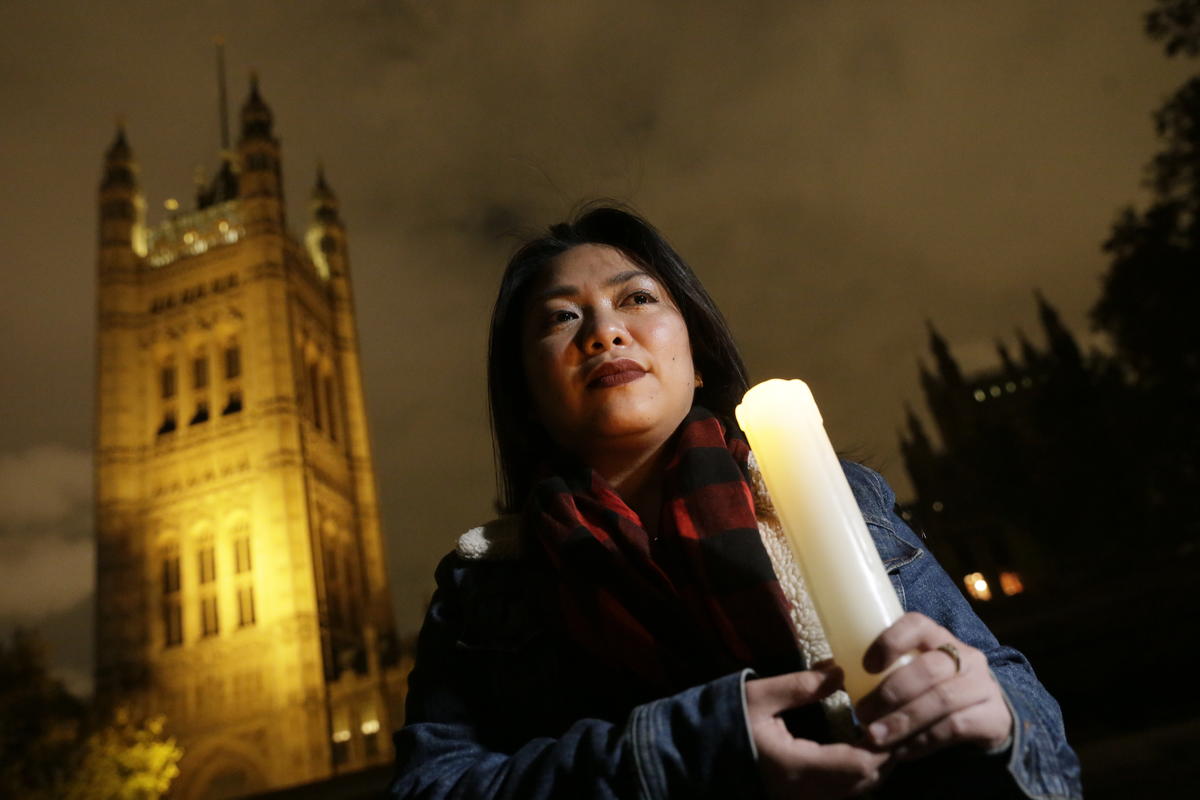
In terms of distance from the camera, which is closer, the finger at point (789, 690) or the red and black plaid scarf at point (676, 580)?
the finger at point (789, 690)

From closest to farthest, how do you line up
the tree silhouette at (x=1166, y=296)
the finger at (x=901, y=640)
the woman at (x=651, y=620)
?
the finger at (x=901, y=640), the woman at (x=651, y=620), the tree silhouette at (x=1166, y=296)

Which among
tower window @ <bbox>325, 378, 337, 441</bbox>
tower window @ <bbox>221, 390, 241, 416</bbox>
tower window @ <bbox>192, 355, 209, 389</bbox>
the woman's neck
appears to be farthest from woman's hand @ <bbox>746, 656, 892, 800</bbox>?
tower window @ <bbox>325, 378, 337, 441</bbox>

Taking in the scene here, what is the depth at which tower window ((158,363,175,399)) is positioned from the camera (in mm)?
36406

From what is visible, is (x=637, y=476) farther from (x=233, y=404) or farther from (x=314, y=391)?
(x=314, y=391)

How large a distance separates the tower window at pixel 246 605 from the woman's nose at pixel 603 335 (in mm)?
33774

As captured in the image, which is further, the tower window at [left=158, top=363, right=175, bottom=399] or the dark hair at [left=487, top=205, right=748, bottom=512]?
the tower window at [left=158, top=363, right=175, bottom=399]

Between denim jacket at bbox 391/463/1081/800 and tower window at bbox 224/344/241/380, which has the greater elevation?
tower window at bbox 224/344/241/380

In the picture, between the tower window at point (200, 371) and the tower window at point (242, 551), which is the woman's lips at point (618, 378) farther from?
the tower window at point (200, 371)

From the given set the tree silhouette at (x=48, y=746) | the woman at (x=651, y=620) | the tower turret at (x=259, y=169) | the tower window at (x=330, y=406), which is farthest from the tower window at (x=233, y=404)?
the woman at (x=651, y=620)

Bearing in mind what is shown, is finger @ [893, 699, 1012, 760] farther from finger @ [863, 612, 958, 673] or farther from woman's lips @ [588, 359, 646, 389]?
woman's lips @ [588, 359, 646, 389]

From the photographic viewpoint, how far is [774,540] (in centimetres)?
124

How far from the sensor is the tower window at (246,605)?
3111cm

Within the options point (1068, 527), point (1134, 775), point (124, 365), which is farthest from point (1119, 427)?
point (124, 365)

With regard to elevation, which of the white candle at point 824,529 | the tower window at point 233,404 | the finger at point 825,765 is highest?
the tower window at point 233,404
